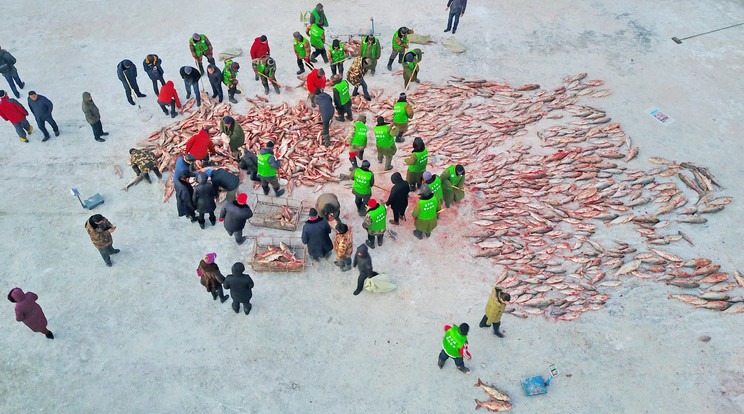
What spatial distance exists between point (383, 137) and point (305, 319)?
4713 mm

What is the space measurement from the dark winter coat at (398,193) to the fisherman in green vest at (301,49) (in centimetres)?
662

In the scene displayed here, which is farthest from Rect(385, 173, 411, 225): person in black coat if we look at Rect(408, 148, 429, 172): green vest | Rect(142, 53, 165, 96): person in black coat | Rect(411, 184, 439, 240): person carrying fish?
Rect(142, 53, 165, 96): person in black coat

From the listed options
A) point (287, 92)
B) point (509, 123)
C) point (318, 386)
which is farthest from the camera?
point (287, 92)

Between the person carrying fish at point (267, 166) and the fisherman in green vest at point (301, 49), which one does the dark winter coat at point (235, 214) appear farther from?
the fisherman in green vest at point (301, 49)

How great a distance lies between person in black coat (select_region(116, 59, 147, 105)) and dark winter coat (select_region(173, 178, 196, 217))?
5.37m

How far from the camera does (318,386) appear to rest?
8.70 m

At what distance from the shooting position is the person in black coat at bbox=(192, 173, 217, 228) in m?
10.3

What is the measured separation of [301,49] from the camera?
14.9 m

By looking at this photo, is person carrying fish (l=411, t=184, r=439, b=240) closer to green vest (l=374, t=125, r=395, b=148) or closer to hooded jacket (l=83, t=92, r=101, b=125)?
green vest (l=374, t=125, r=395, b=148)

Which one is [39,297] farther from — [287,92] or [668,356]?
[668,356]

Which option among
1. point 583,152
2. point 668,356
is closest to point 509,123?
point 583,152

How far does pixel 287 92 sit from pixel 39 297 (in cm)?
858

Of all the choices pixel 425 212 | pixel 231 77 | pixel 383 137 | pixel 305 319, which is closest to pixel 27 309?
pixel 305 319

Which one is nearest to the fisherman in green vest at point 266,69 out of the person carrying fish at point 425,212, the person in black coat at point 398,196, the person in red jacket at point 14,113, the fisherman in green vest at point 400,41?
the fisherman in green vest at point 400,41
